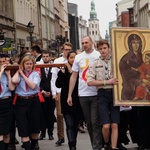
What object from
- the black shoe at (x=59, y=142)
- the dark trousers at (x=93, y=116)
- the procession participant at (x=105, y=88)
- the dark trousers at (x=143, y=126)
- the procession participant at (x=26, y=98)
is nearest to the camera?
the procession participant at (x=105, y=88)

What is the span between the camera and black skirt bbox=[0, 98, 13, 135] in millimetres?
8055

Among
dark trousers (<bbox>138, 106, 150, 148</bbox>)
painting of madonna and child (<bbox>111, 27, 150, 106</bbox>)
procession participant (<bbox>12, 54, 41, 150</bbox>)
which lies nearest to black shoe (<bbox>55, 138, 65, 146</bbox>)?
procession participant (<bbox>12, 54, 41, 150</bbox>)

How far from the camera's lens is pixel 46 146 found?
997 centimetres

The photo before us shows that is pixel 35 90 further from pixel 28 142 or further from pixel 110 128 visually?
pixel 110 128

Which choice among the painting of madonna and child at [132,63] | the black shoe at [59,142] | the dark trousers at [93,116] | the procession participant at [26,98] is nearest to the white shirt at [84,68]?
the dark trousers at [93,116]

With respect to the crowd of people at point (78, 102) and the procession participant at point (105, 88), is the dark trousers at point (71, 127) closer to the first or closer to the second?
the crowd of people at point (78, 102)

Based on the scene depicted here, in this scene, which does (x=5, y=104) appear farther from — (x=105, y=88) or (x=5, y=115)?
(x=105, y=88)

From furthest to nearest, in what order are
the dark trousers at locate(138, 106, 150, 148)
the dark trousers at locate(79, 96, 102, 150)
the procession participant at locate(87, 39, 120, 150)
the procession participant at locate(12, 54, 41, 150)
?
the dark trousers at locate(138, 106, 150, 148) < the procession participant at locate(12, 54, 41, 150) < the dark trousers at locate(79, 96, 102, 150) < the procession participant at locate(87, 39, 120, 150)

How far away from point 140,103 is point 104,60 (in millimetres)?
873

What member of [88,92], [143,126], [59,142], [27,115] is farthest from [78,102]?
[59,142]

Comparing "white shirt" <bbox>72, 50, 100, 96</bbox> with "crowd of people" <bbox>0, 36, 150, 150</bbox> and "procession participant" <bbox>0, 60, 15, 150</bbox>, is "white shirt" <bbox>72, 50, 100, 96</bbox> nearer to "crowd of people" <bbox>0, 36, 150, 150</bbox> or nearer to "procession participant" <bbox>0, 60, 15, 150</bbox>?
"crowd of people" <bbox>0, 36, 150, 150</bbox>

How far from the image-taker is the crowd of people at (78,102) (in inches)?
307

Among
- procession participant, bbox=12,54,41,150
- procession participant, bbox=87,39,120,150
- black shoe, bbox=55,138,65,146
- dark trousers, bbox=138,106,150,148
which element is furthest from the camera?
black shoe, bbox=55,138,65,146

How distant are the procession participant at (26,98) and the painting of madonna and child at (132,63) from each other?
4.68 feet
